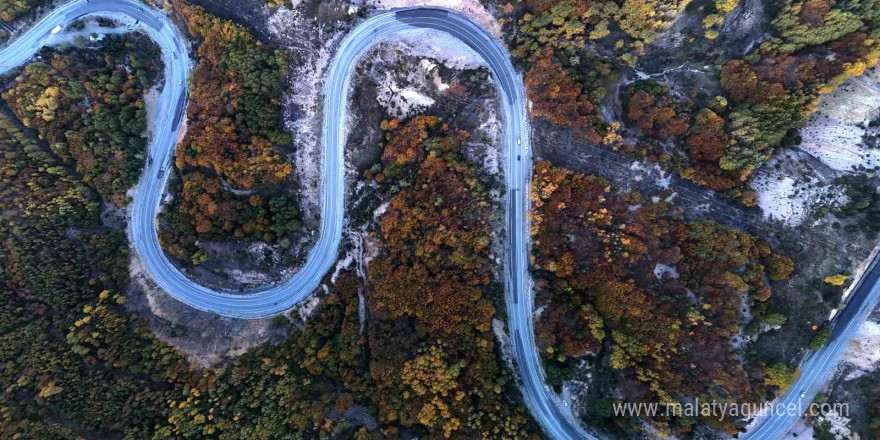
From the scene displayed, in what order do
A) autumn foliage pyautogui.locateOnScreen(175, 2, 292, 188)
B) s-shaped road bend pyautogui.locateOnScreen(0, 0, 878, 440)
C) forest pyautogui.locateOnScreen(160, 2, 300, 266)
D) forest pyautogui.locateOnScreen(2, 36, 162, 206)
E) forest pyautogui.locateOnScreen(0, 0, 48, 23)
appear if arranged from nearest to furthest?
s-shaped road bend pyautogui.locateOnScreen(0, 0, 878, 440), autumn foliage pyautogui.locateOnScreen(175, 2, 292, 188), forest pyautogui.locateOnScreen(160, 2, 300, 266), forest pyautogui.locateOnScreen(2, 36, 162, 206), forest pyautogui.locateOnScreen(0, 0, 48, 23)

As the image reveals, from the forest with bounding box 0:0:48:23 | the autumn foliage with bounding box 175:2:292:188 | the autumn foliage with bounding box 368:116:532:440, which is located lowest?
the autumn foliage with bounding box 368:116:532:440

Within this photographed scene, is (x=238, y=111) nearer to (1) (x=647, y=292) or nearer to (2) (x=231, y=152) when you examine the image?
(2) (x=231, y=152)

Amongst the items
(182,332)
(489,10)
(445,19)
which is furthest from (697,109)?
(182,332)

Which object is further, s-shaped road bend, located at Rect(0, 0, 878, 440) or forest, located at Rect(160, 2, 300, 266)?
forest, located at Rect(160, 2, 300, 266)

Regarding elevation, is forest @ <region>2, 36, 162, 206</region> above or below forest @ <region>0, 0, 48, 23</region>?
below

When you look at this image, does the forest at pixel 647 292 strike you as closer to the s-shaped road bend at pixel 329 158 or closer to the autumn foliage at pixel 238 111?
the s-shaped road bend at pixel 329 158

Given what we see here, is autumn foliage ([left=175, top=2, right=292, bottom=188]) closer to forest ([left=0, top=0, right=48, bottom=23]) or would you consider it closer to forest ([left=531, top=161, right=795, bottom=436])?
forest ([left=0, top=0, right=48, bottom=23])

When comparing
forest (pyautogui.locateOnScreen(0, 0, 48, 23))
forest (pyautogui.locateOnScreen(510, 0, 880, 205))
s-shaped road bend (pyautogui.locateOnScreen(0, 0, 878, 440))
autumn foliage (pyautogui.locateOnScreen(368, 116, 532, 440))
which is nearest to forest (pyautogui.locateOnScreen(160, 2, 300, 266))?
s-shaped road bend (pyautogui.locateOnScreen(0, 0, 878, 440))
